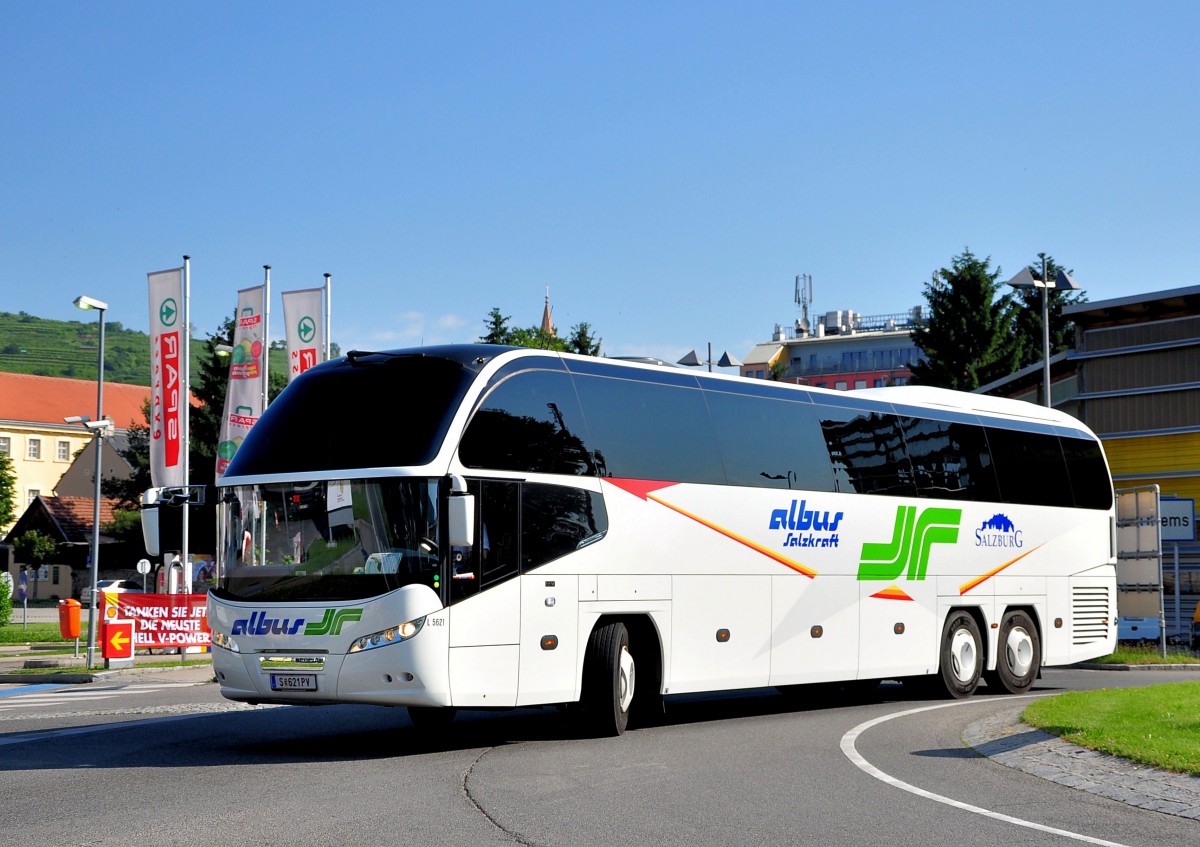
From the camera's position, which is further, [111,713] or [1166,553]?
[1166,553]

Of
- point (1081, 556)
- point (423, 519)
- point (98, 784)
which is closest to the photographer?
point (98, 784)

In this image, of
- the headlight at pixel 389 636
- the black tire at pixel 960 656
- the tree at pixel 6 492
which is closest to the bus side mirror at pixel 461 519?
the headlight at pixel 389 636

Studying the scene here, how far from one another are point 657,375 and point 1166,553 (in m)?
23.0

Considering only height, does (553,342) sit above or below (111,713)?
above

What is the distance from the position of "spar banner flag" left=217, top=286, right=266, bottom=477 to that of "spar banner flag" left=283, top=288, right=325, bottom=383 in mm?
775

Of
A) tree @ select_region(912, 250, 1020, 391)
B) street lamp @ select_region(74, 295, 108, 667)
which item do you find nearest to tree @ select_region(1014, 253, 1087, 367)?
tree @ select_region(912, 250, 1020, 391)

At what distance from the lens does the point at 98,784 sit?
1070 centimetres

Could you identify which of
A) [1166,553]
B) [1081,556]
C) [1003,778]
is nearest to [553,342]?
[1166,553]

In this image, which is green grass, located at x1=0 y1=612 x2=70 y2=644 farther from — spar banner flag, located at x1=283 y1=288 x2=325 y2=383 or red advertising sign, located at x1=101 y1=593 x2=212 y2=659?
spar banner flag, located at x1=283 y1=288 x2=325 y2=383

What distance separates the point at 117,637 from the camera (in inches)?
1164

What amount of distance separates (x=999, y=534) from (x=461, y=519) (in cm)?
1115

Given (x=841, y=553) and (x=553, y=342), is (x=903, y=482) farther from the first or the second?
(x=553, y=342)

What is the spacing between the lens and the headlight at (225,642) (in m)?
13.4

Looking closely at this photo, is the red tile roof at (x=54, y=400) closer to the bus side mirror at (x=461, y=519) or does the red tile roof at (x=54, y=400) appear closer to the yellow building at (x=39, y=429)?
the yellow building at (x=39, y=429)
